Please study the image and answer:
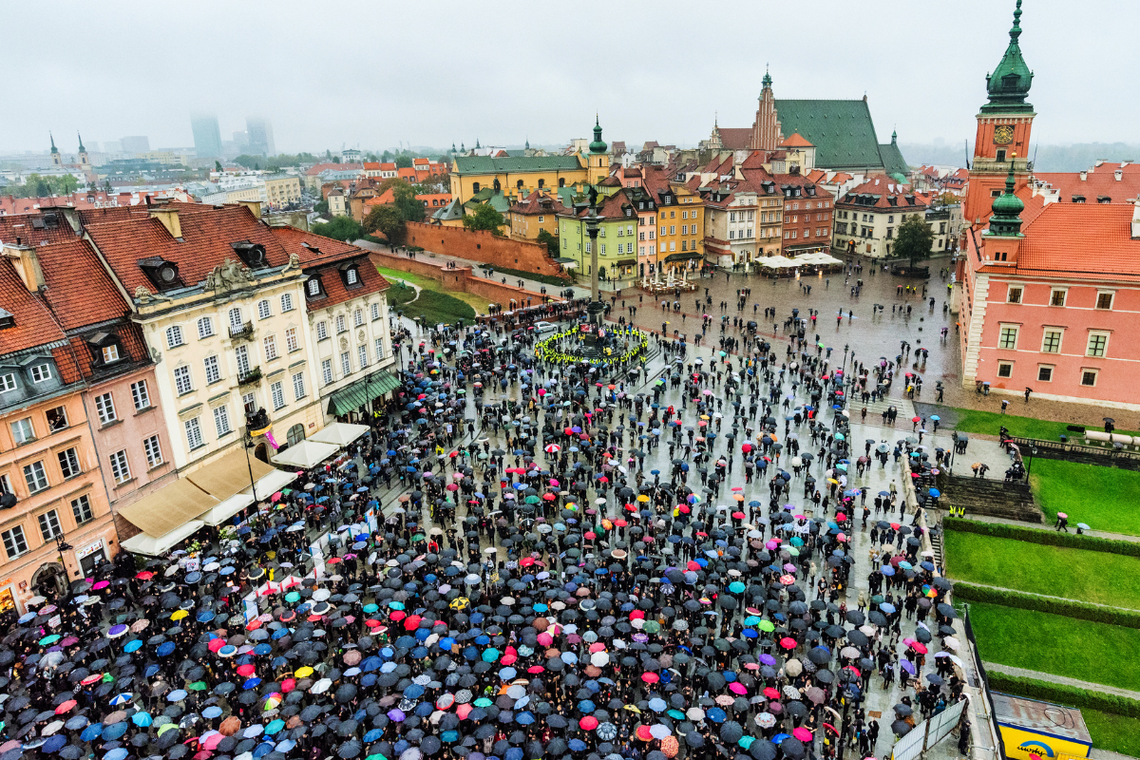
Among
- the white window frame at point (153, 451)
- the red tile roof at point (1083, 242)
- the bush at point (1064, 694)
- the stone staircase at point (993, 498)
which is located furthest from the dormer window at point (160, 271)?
the red tile roof at point (1083, 242)

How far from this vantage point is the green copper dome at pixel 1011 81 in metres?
62.6

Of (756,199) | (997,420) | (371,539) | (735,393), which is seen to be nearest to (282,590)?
(371,539)

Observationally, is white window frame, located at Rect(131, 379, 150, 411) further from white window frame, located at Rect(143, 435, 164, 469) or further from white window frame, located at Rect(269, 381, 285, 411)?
white window frame, located at Rect(269, 381, 285, 411)

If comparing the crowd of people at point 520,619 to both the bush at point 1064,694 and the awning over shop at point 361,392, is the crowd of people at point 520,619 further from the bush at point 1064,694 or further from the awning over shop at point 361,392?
the awning over shop at point 361,392

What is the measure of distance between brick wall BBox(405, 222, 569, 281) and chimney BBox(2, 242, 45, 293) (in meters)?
56.4

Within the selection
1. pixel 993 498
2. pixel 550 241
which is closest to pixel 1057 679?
pixel 993 498

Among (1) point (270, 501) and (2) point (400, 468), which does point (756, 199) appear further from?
(1) point (270, 501)

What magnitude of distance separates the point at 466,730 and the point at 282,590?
9.41 metres

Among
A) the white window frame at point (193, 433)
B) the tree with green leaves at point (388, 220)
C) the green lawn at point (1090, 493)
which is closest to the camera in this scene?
the white window frame at point (193, 433)

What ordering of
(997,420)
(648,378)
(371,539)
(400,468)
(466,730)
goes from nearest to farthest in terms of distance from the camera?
1. (466,730)
2. (371,539)
3. (400,468)
4. (997,420)
5. (648,378)

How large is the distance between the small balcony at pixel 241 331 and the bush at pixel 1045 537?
33038mm

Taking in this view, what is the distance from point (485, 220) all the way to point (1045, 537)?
240 ft

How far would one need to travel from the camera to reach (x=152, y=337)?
30047mm

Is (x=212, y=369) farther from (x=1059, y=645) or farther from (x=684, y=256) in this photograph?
(x=684, y=256)
